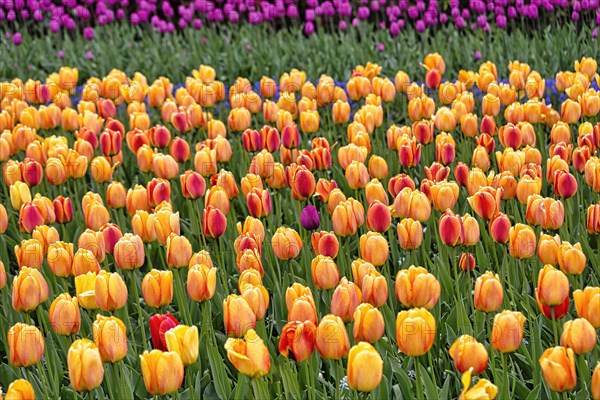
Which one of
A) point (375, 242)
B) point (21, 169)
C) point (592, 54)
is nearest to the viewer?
point (375, 242)

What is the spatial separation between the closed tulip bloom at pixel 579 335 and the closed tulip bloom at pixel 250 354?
2.45ft

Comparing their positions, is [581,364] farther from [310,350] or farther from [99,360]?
[99,360]

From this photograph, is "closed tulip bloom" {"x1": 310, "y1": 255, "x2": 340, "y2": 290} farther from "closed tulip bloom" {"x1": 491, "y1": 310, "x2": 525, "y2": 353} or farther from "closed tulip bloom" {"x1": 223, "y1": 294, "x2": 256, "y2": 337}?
"closed tulip bloom" {"x1": 491, "y1": 310, "x2": 525, "y2": 353}

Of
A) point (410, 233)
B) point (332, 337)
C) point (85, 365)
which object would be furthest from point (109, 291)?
point (410, 233)

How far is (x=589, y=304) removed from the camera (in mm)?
2301

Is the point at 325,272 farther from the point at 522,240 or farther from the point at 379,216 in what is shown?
the point at 522,240

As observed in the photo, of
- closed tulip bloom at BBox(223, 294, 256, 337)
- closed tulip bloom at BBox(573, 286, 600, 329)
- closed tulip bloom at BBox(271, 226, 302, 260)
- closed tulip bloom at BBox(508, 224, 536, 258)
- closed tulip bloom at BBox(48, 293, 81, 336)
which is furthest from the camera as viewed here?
closed tulip bloom at BBox(271, 226, 302, 260)

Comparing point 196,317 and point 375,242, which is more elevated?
point 375,242

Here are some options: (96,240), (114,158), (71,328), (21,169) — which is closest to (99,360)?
(71,328)

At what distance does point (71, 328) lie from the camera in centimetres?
269

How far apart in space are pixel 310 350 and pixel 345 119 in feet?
9.23

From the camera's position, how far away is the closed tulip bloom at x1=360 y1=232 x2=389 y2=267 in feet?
9.34

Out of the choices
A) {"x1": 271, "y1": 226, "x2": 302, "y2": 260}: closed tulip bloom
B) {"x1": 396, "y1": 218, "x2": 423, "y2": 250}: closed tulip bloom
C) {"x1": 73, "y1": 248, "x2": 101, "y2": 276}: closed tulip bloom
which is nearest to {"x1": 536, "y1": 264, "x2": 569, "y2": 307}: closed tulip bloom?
{"x1": 396, "y1": 218, "x2": 423, "y2": 250}: closed tulip bloom

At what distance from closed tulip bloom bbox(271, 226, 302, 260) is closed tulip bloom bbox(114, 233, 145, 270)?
45cm
